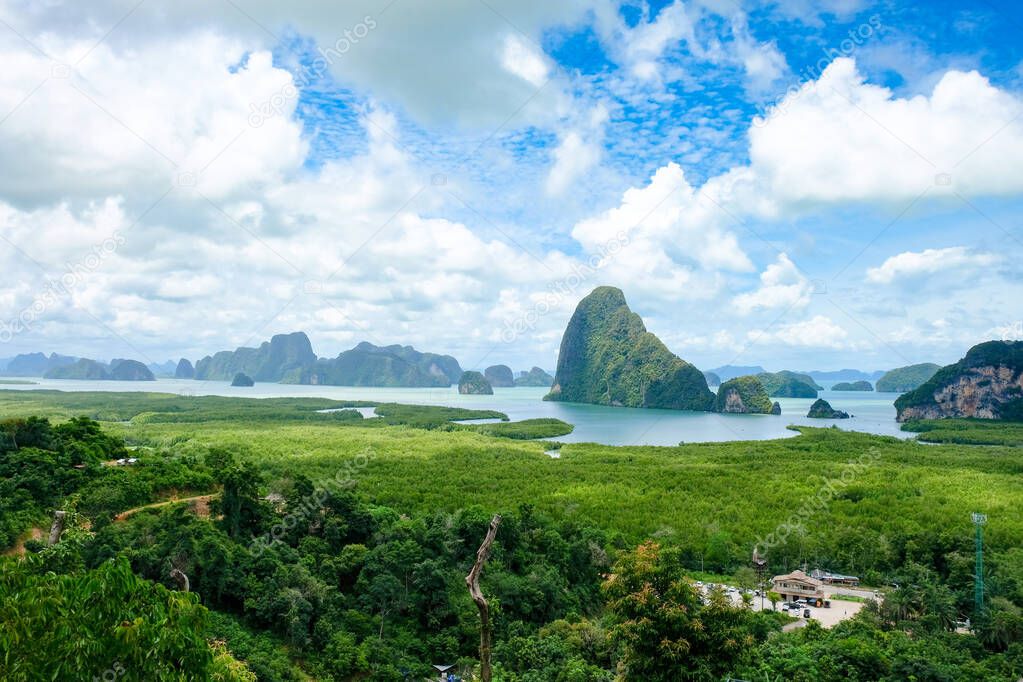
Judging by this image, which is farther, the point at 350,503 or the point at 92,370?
the point at 92,370

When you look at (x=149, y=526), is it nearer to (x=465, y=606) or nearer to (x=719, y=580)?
(x=465, y=606)

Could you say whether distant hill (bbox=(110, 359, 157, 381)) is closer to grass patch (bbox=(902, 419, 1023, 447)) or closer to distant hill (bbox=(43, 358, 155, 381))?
distant hill (bbox=(43, 358, 155, 381))

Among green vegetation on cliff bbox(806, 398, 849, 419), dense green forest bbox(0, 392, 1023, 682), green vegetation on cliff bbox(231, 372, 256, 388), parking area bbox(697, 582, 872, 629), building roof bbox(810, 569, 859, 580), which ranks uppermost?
green vegetation on cliff bbox(231, 372, 256, 388)

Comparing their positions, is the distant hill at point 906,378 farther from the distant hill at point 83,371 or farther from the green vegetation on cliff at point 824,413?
the distant hill at point 83,371

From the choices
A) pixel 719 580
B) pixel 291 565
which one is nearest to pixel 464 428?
pixel 719 580

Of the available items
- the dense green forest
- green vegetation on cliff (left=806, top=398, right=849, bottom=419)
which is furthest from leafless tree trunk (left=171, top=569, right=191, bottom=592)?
green vegetation on cliff (left=806, top=398, right=849, bottom=419)

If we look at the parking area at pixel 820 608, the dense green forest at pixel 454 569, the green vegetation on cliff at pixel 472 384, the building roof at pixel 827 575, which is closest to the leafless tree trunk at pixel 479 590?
the dense green forest at pixel 454 569
